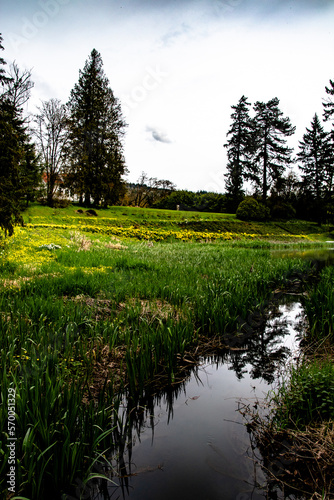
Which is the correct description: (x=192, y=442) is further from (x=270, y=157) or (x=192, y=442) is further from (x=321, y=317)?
(x=270, y=157)

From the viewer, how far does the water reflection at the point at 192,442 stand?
1608 mm

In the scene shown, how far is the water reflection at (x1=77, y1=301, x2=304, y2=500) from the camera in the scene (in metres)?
1.61

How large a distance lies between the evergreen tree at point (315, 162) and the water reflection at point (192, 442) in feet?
144

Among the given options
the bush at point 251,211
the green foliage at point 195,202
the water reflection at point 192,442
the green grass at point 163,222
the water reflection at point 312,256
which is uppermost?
the green foliage at point 195,202

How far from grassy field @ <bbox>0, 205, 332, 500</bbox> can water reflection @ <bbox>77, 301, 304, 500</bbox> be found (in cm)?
15

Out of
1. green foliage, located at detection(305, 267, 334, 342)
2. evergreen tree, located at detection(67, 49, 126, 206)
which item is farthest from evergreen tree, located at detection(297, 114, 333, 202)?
green foliage, located at detection(305, 267, 334, 342)

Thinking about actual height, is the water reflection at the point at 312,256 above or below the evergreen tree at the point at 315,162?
below

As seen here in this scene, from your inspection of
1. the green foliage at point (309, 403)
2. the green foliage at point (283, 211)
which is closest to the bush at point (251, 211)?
the green foliage at point (283, 211)

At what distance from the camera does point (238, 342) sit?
3701mm

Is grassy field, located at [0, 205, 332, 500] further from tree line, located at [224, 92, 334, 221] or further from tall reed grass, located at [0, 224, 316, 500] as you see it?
tree line, located at [224, 92, 334, 221]

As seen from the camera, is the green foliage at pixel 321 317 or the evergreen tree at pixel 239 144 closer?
the green foliage at pixel 321 317

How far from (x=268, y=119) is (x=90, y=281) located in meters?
46.9

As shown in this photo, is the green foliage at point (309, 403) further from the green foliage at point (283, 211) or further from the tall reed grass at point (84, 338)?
the green foliage at point (283, 211)

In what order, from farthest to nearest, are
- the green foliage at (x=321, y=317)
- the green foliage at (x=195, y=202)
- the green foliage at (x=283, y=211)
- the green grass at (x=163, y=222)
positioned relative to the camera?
the green foliage at (x=195, y=202) → the green foliage at (x=283, y=211) → the green grass at (x=163, y=222) → the green foliage at (x=321, y=317)
